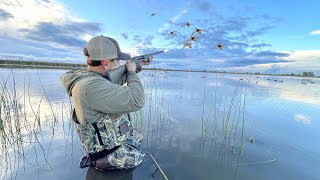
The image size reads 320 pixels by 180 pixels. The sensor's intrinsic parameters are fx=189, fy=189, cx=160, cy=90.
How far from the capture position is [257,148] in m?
4.59

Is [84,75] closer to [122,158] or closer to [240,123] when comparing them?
[122,158]

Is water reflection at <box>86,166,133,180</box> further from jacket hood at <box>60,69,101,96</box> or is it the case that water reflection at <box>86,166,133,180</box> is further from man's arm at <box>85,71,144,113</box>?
jacket hood at <box>60,69,101,96</box>

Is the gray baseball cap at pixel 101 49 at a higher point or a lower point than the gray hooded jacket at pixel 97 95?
higher

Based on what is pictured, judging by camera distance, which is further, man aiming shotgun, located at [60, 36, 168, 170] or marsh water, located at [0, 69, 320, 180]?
marsh water, located at [0, 69, 320, 180]

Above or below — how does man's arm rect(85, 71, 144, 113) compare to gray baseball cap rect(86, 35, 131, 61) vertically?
below

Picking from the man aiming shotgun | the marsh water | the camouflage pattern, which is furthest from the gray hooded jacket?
the marsh water

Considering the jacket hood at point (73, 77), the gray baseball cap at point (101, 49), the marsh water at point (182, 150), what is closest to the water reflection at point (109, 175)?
the marsh water at point (182, 150)

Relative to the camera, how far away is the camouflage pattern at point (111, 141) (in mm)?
2579

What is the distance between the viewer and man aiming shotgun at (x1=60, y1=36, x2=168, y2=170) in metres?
2.22

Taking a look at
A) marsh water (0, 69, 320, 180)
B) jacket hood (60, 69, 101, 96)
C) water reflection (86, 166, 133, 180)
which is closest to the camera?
jacket hood (60, 69, 101, 96)

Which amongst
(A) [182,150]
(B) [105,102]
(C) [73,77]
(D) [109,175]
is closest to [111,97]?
(B) [105,102]

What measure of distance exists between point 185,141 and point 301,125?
4959 mm

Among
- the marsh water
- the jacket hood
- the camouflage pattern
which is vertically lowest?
the marsh water

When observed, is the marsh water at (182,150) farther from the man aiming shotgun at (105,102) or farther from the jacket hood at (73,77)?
the jacket hood at (73,77)
